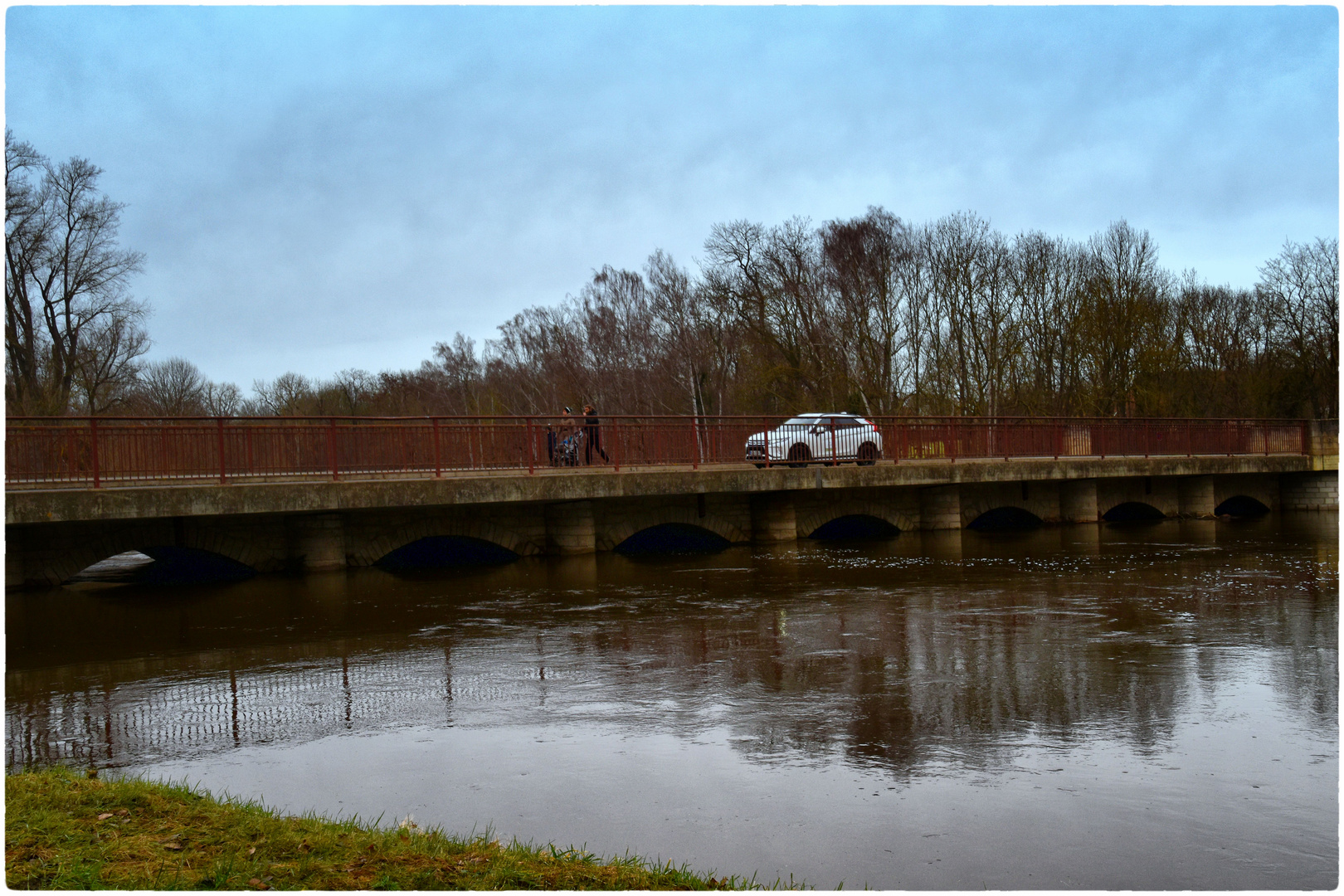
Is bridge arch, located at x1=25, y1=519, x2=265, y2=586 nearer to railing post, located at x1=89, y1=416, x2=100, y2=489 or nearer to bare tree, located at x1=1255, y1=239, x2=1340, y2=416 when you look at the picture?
railing post, located at x1=89, y1=416, x2=100, y2=489

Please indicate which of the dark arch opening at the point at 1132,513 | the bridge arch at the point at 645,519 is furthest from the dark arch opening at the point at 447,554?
the dark arch opening at the point at 1132,513

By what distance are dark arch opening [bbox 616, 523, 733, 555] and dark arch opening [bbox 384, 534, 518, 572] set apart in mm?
2860

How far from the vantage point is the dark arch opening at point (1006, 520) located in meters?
28.3

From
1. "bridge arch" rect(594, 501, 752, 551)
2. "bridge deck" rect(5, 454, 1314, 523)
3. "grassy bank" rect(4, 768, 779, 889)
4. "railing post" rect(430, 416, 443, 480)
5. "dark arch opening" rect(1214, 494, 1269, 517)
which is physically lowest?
"dark arch opening" rect(1214, 494, 1269, 517)

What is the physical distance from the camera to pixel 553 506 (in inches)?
840

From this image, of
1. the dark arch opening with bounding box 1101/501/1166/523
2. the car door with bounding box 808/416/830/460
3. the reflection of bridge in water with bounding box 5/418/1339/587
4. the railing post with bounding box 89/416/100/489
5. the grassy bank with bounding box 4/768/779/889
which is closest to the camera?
the grassy bank with bounding box 4/768/779/889

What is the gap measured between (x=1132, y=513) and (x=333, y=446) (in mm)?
24017

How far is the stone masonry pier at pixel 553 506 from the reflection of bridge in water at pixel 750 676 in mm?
2915

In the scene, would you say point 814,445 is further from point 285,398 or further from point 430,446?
point 285,398

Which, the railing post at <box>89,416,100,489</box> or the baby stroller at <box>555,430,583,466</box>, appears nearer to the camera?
the railing post at <box>89,416,100,489</box>

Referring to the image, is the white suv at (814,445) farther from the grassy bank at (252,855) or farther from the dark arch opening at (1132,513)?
the grassy bank at (252,855)

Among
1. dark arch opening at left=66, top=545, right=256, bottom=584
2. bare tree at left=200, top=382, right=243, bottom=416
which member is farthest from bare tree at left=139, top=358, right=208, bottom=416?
dark arch opening at left=66, top=545, right=256, bottom=584

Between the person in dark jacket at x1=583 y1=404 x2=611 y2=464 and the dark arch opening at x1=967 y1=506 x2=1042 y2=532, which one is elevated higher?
the person in dark jacket at x1=583 y1=404 x2=611 y2=464

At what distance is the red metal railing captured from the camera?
1545 centimetres
